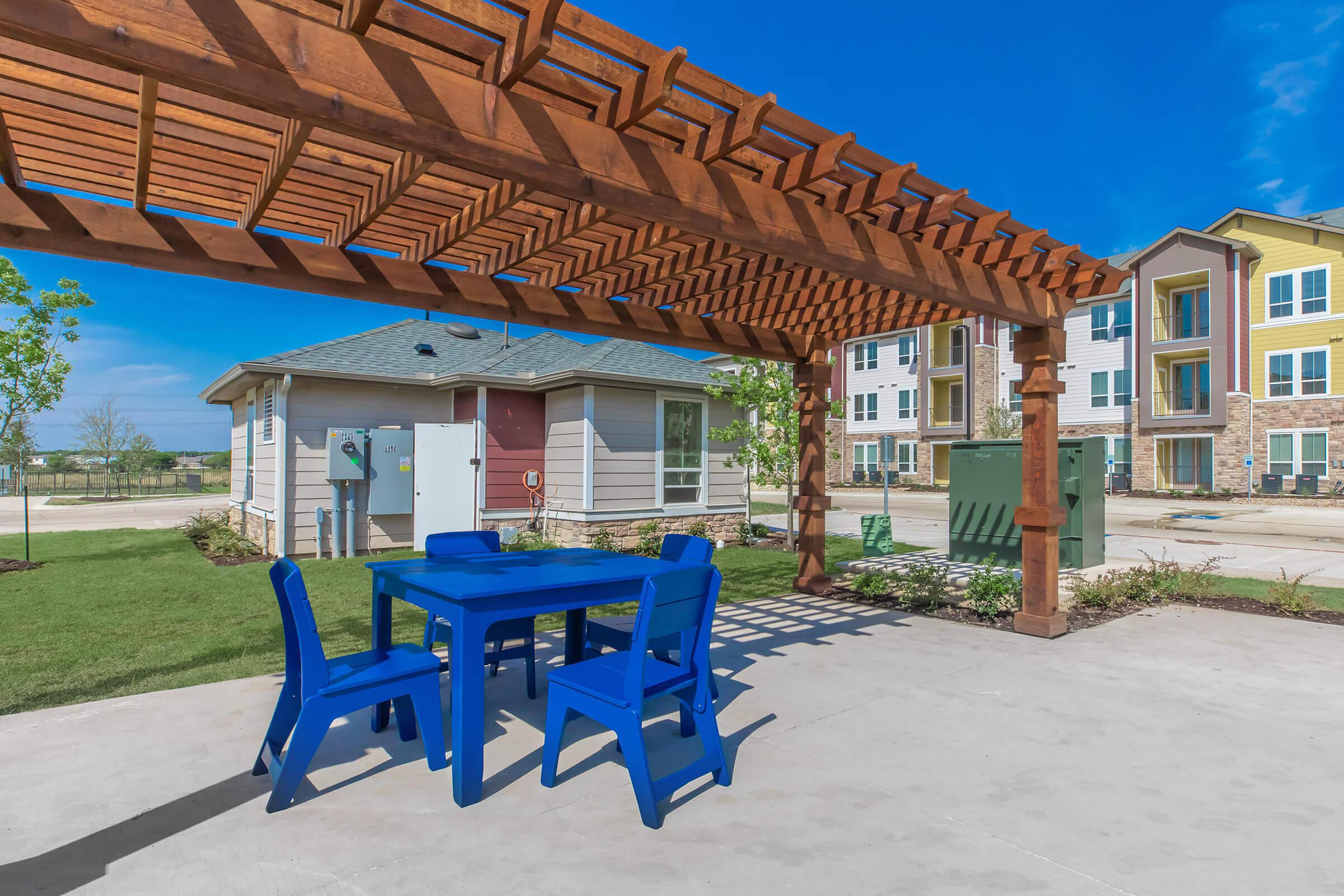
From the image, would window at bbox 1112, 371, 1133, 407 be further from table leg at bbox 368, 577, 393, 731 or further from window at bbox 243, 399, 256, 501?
table leg at bbox 368, 577, 393, 731

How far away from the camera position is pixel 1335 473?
77.8 ft

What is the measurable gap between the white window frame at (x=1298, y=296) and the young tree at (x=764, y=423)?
77.3ft

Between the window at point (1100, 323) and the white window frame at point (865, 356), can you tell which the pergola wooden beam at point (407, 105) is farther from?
the white window frame at point (865, 356)

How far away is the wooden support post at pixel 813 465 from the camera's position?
302 inches

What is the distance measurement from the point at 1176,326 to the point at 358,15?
3223 centimetres

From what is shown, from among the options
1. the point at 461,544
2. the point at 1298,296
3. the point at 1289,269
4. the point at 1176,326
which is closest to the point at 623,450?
the point at 461,544

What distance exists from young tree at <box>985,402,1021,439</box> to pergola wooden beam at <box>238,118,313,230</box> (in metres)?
28.0

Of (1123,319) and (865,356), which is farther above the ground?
(1123,319)

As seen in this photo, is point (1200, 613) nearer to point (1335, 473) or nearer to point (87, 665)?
point (87, 665)

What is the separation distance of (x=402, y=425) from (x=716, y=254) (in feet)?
26.3

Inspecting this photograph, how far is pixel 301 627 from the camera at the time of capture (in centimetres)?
291

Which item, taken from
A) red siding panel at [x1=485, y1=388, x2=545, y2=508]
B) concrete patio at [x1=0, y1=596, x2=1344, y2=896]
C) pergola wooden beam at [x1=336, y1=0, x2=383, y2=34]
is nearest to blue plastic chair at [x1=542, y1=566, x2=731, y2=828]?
concrete patio at [x1=0, y1=596, x2=1344, y2=896]

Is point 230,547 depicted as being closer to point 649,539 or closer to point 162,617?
point 162,617

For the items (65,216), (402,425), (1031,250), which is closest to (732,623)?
(1031,250)
